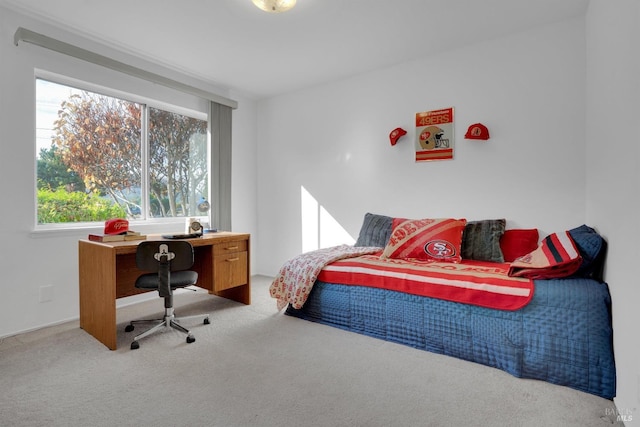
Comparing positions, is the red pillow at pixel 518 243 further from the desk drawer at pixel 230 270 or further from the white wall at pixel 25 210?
the white wall at pixel 25 210

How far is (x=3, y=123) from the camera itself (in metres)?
2.59

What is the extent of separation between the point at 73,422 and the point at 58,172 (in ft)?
7.58

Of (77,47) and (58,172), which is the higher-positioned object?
(77,47)

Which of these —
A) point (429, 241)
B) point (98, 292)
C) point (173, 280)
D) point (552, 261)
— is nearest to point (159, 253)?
point (173, 280)

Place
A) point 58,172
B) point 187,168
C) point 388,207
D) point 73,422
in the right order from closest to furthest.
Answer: point 73,422 → point 58,172 → point 388,207 → point 187,168

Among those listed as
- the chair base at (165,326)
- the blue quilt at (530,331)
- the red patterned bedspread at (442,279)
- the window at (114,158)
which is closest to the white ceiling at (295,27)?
the window at (114,158)

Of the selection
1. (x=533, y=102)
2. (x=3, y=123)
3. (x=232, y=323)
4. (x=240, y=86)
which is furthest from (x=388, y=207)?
(x=3, y=123)

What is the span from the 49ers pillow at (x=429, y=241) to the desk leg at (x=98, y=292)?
215 centimetres

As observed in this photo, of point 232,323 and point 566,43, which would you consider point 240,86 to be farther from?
point 566,43

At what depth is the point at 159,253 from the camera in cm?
244

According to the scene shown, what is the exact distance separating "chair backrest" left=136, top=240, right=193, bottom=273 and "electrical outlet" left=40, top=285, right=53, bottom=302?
1.11 m

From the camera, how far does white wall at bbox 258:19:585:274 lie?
2.78m

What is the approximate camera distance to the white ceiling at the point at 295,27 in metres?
2.57

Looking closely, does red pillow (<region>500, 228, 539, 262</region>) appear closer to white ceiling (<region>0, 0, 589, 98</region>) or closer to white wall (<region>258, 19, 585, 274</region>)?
white wall (<region>258, 19, 585, 274</region>)
